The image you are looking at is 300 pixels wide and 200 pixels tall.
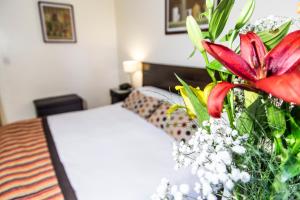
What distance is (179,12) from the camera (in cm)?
213

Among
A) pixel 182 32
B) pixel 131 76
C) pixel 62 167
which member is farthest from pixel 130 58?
pixel 62 167

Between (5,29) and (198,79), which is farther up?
(5,29)

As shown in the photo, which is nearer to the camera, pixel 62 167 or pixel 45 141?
pixel 62 167

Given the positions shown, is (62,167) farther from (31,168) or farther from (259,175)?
(259,175)

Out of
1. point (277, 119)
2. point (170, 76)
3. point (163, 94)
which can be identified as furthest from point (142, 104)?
point (277, 119)

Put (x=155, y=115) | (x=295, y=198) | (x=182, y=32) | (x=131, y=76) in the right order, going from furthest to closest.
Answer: (x=131, y=76), (x=182, y=32), (x=155, y=115), (x=295, y=198)

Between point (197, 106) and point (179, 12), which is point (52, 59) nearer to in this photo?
point (179, 12)

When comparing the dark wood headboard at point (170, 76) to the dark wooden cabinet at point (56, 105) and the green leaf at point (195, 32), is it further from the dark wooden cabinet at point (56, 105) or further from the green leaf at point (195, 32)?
the green leaf at point (195, 32)

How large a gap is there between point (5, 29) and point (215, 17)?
3.10m

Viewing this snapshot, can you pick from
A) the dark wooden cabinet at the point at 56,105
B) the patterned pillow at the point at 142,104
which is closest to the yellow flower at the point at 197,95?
the patterned pillow at the point at 142,104

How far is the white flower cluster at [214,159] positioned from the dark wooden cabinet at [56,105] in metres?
2.70

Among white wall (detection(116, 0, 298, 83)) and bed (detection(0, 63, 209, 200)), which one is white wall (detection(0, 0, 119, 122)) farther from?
bed (detection(0, 63, 209, 200))

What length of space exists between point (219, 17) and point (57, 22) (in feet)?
10.1

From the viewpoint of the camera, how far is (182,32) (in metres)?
2.12
